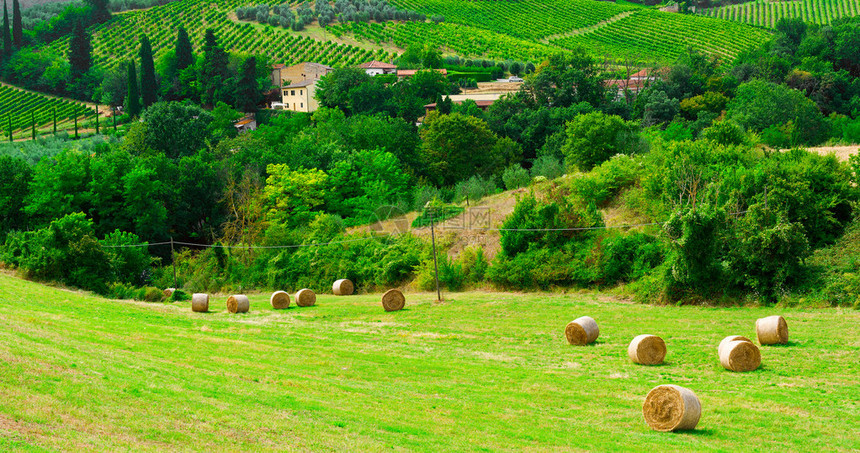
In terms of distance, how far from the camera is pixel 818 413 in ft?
53.9

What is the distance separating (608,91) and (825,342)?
78958 millimetres

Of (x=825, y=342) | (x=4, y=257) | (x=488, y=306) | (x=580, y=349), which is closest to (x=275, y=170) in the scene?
(x=4, y=257)

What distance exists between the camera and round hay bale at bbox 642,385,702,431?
15.4m

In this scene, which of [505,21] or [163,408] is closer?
[163,408]

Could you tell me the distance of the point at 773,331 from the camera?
23016mm

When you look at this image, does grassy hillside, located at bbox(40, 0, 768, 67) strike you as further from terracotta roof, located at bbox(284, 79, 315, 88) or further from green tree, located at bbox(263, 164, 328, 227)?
green tree, located at bbox(263, 164, 328, 227)

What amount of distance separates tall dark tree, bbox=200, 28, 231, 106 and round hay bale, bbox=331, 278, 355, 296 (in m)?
71.0

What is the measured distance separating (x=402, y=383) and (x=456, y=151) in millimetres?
53802

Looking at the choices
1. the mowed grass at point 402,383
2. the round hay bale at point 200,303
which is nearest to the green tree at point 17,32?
the round hay bale at point 200,303

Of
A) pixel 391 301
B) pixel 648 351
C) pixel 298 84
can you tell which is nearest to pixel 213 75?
pixel 298 84

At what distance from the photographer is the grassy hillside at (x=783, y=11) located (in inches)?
6132

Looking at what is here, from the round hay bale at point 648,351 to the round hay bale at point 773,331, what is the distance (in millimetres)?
3594

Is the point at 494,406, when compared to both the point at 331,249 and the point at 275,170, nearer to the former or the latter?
the point at 331,249

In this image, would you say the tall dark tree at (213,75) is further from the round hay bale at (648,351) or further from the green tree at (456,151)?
the round hay bale at (648,351)
